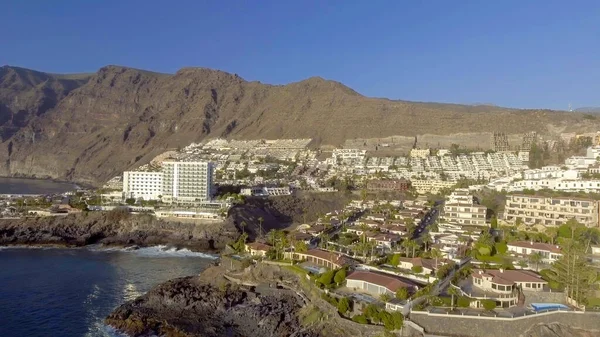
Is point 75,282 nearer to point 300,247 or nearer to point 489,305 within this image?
point 300,247

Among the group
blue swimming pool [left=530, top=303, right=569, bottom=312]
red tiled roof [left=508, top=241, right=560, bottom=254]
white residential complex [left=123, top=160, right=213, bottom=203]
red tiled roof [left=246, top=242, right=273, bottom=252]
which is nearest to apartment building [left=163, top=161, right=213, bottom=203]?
white residential complex [left=123, top=160, right=213, bottom=203]

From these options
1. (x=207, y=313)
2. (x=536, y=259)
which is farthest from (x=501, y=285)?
(x=207, y=313)

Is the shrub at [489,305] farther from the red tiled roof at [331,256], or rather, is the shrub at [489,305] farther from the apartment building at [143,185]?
the apartment building at [143,185]

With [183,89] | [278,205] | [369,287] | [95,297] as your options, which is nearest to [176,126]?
[183,89]

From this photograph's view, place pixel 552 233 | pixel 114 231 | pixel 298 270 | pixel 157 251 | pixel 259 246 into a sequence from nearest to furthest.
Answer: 1. pixel 298 270
2. pixel 552 233
3. pixel 259 246
4. pixel 157 251
5. pixel 114 231

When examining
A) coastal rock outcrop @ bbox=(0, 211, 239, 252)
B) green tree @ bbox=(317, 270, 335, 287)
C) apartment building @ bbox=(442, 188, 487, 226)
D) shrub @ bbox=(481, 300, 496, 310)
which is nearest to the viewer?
shrub @ bbox=(481, 300, 496, 310)

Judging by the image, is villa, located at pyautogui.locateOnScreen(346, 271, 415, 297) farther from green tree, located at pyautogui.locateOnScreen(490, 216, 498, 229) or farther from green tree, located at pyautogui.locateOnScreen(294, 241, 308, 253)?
green tree, located at pyautogui.locateOnScreen(490, 216, 498, 229)
